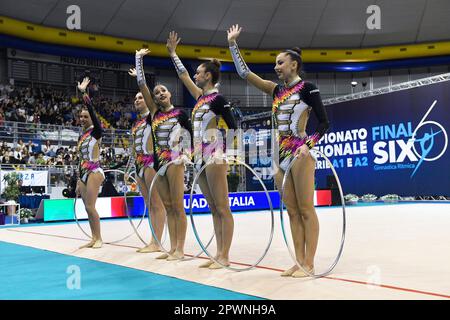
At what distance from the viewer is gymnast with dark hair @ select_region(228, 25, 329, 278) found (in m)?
4.27

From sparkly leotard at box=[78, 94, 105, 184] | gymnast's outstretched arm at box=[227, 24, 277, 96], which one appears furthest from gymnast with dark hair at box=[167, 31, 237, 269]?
sparkly leotard at box=[78, 94, 105, 184]

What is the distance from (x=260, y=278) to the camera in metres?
4.25

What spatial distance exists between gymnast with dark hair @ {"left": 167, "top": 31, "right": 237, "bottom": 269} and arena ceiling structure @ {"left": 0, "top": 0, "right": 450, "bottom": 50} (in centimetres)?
1764

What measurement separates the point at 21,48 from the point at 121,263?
1952 cm

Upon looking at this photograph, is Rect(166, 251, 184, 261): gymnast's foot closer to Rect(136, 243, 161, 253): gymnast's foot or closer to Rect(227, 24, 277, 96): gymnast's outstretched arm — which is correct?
Rect(136, 243, 161, 253): gymnast's foot

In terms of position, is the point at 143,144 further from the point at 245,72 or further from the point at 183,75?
the point at 245,72

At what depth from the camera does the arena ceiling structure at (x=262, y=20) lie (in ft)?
70.8

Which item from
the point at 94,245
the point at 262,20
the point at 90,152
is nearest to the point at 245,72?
the point at 90,152

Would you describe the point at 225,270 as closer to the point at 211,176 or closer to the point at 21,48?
the point at 211,176

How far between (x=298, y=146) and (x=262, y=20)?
21.2m

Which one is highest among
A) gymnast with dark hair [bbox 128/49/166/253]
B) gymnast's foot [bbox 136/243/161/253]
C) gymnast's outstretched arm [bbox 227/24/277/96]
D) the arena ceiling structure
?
the arena ceiling structure

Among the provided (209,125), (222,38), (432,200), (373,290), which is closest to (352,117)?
(432,200)

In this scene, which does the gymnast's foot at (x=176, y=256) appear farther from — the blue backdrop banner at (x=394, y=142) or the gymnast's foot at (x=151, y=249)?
the blue backdrop banner at (x=394, y=142)

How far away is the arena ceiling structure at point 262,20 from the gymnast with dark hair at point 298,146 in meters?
18.5
